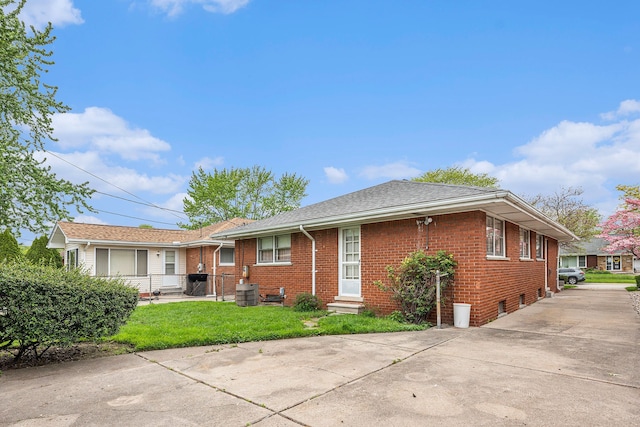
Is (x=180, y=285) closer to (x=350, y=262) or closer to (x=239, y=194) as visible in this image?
(x=350, y=262)

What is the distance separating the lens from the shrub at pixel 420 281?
7953 millimetres

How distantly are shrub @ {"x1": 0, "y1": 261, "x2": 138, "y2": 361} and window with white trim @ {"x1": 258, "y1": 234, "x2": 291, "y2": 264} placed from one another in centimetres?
708

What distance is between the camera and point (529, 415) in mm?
3262

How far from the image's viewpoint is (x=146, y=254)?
1889 centimetres

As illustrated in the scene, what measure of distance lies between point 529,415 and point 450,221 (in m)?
5.35

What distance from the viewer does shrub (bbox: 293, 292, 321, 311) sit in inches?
416

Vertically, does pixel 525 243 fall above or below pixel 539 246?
above

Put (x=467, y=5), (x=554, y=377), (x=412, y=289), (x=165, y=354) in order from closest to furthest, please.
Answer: (x=554, y=377)
(x=165, y=354)
(x=412, y=289)
(x=467, y=5)

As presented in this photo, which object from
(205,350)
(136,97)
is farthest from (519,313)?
(136,97)

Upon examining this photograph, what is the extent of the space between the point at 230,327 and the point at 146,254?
13.3m

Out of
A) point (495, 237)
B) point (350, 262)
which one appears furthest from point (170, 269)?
point (495, 237)

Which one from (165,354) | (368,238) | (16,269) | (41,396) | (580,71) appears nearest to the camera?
(41,396)

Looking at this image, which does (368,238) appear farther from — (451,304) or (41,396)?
(41,396)

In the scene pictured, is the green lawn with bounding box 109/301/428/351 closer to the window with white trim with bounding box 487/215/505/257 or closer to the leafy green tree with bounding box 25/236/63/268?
the window with white trim with bounding box 487/215/505/257
